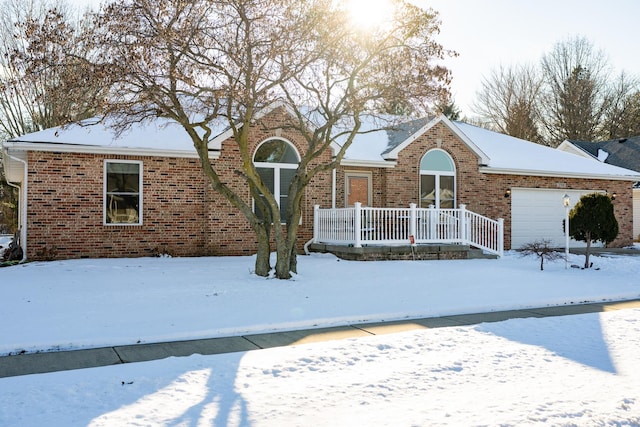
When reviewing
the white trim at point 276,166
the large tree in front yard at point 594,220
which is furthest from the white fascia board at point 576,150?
the white trim at point 276,166

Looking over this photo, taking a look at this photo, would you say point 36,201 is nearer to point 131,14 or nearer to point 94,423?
point 131,14

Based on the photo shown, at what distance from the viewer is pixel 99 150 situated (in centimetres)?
1385

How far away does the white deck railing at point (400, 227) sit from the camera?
14.5 meters

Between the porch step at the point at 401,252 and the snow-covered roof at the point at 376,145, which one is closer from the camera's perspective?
the snow-covered roof at the point at 376,145

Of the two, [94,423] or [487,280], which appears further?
[487,280]

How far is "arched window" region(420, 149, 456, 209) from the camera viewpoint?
17.5 meters

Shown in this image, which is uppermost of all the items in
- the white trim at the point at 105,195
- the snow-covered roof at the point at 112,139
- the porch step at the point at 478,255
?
the snow-covered roof at the point at 112,139

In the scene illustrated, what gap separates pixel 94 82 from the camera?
972cm

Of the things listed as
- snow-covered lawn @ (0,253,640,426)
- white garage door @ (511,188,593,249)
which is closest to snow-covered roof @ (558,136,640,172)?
white garage door @ (511,188,593,249)

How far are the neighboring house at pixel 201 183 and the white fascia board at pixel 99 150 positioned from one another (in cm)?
3

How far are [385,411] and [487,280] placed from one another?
7908mm

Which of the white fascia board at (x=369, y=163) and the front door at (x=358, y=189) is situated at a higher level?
the white fascia board at (x=369, y=163)

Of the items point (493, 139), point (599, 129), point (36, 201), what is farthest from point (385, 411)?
point (599, 129)

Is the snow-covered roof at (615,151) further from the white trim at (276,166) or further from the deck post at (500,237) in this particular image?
the white trim at (276,166)
